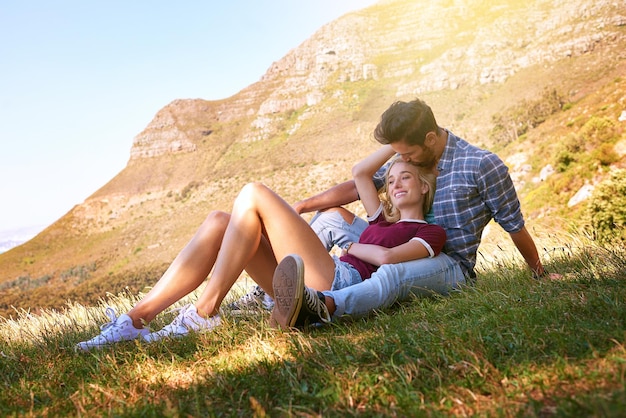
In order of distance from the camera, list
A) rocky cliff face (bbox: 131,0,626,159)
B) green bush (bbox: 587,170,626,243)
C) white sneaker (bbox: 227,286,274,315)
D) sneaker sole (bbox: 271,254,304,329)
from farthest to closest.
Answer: rocky cliff face (bbox: 131,0,626,159) → green bush (bbox: 587,170,626,243) → white sneaker (bbox: 227,286,274,315) → sneaker sole (bbox: 271,254,304,329)

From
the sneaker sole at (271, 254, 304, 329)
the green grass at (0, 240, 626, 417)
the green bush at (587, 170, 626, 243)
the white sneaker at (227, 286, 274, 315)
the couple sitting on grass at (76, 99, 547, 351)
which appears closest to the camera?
the green grass at (0, 240, 626, 417)

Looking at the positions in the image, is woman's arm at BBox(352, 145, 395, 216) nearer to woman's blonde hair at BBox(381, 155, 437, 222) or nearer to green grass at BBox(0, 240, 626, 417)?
woman's blonde hair at BBox(381, 155, 437, 222)

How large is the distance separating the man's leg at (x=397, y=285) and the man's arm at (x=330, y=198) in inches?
27.2

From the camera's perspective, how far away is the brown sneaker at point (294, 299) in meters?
2.20

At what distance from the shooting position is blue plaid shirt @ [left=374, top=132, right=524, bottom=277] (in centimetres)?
294

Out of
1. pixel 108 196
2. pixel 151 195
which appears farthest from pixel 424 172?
pixel 108 196

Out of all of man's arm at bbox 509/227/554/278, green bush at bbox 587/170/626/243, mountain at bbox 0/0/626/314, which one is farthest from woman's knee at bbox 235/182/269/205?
mountain at bbox 0/0/626/314

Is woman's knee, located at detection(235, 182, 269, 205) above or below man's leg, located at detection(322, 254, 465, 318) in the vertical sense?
above

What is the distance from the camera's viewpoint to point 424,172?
3.05 meters

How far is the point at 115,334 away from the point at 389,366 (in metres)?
1.48

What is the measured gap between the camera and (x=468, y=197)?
2.96 m

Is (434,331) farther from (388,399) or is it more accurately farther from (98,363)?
(98,363)

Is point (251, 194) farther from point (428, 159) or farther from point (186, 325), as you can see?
point (428, 159)

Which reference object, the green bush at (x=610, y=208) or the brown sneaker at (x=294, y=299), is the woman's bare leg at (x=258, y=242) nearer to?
the brown sneaker at (x=294, y=299)
